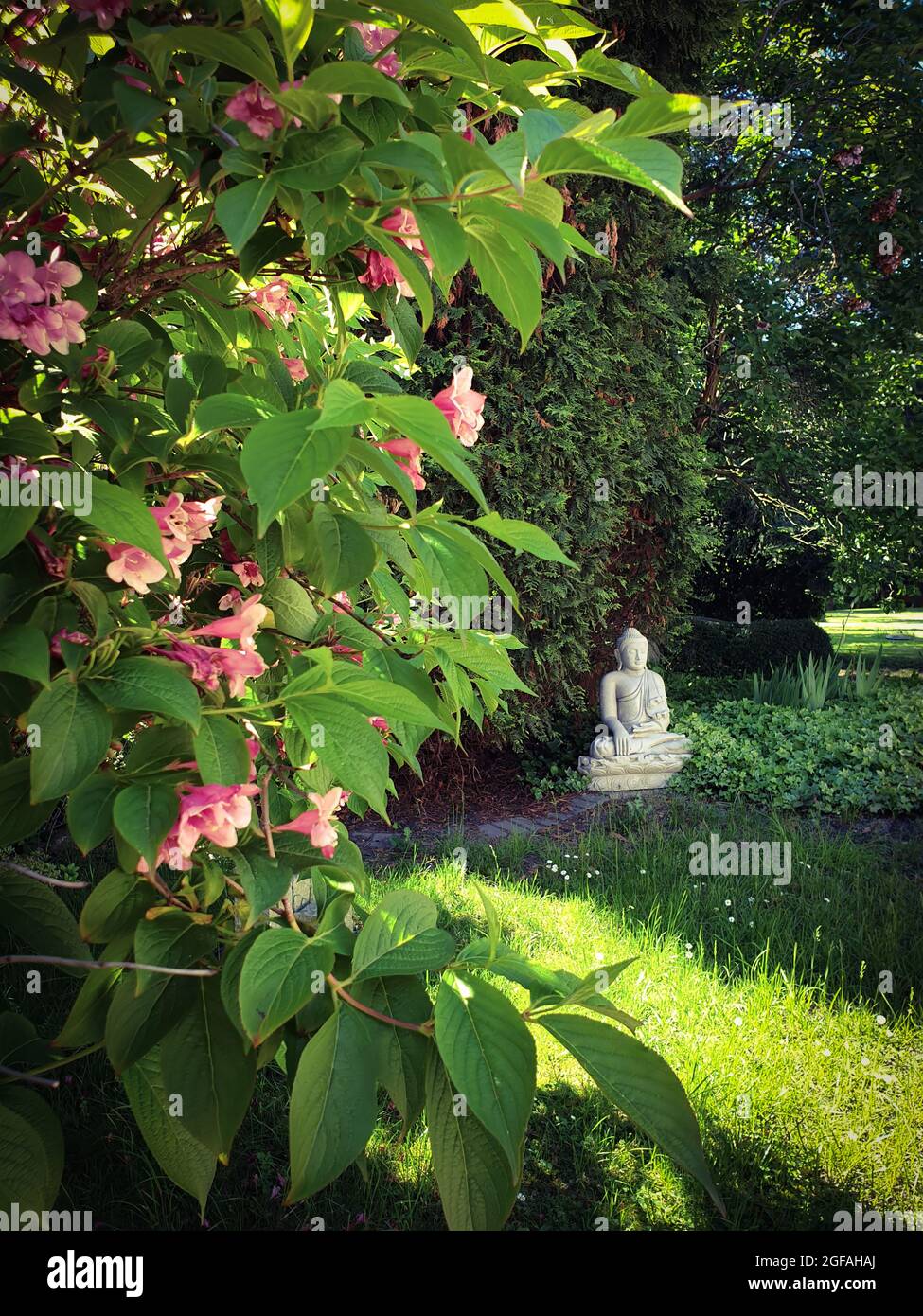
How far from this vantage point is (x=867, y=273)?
782cm

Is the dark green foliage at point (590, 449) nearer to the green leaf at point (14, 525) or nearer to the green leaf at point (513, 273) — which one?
the green leaf at point (513, 273)

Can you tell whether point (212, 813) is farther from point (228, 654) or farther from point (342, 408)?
point (342, 408)

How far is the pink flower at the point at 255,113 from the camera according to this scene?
0.96 metres

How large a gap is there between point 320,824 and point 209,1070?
0.31 metres

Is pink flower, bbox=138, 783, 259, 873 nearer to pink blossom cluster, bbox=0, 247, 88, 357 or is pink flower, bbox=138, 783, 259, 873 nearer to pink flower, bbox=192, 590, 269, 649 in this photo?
pink flower, bbox=192, 590, 269, 649

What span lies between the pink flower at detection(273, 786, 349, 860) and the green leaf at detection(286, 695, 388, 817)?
24 cm

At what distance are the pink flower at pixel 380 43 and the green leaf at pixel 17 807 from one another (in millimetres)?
865

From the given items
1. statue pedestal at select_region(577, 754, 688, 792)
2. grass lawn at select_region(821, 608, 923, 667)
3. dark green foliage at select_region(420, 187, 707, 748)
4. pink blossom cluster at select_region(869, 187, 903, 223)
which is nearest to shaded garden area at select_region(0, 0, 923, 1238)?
statue pedestal at select_region(577, 754, 688, 792)

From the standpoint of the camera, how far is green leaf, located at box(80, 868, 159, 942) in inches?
43.0

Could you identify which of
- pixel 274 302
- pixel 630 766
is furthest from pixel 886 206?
pixel 274 302

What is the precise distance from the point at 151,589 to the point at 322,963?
544 mm
